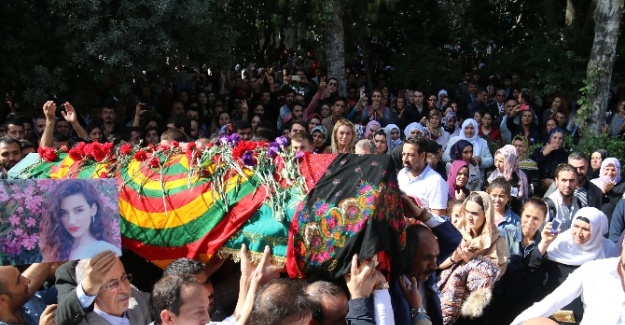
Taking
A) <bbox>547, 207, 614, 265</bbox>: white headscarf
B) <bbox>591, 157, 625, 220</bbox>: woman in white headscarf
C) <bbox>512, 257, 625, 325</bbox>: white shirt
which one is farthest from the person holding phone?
<bbox>591, 157, 625, 220</bbox>: woman in white headscarf

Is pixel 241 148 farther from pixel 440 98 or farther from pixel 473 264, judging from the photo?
pixel 440 98

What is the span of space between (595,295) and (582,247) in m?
1.10

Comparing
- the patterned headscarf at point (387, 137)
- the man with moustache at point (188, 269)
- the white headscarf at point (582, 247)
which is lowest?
the white headscarf at point (582, 247)

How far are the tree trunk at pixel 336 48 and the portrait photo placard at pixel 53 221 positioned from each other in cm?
818

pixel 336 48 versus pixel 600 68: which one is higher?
pixel 336 48

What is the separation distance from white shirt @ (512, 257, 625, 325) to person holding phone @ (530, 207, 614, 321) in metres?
0.97

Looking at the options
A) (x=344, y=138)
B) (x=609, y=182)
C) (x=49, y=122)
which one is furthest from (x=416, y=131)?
(x=49, y=122)

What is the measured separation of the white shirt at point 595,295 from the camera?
396 centimetres

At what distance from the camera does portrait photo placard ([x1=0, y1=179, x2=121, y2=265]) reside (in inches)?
125

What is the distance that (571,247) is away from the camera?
5102 mm

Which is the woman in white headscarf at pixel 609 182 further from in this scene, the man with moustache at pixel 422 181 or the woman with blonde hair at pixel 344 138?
the woman with blonde hair at pixel 344 138

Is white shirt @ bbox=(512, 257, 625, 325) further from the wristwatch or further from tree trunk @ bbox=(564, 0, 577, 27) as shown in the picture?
tree trunk @ bbox=(564, 0, 577, 27)

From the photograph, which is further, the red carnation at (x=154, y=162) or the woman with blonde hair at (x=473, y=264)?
the woman with blonde hair at (x=473, y=264)

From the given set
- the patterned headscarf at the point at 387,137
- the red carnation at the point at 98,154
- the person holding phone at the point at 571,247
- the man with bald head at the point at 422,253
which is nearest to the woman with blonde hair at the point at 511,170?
the patterned headscarf at the point at 387,137
